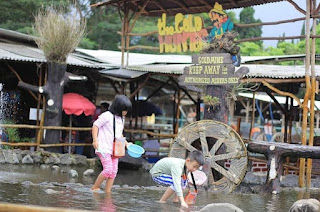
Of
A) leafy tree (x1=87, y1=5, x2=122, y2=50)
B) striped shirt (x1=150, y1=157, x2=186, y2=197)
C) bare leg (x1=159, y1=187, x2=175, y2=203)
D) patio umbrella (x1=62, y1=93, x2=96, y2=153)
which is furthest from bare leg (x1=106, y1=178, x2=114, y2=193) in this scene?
leafy tree (x1=87, y1=5, x2=122, y2=50)

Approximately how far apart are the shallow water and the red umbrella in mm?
4023

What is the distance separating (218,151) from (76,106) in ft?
20.4

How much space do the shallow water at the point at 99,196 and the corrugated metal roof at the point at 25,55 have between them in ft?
12.4

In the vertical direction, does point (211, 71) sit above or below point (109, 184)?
above

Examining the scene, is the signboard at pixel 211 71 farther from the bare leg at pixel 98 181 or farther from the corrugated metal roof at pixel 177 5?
the corrugated metal roof at pixel 177 5

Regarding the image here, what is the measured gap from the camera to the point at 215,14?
15.6 meters

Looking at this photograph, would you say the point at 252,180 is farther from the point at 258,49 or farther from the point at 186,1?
the point at 258,49

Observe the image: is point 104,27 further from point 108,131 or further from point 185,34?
point 108,131

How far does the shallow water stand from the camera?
8.17m

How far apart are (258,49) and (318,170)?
1037 inches

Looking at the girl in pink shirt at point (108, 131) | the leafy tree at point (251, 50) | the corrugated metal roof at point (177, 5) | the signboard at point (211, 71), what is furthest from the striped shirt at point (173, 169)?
the leafy tree at point (251, 50)

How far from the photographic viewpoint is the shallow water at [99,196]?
26.8 feet

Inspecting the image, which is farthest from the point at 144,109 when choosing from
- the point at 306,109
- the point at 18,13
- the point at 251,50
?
the point at 251,50

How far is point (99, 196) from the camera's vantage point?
902cm
